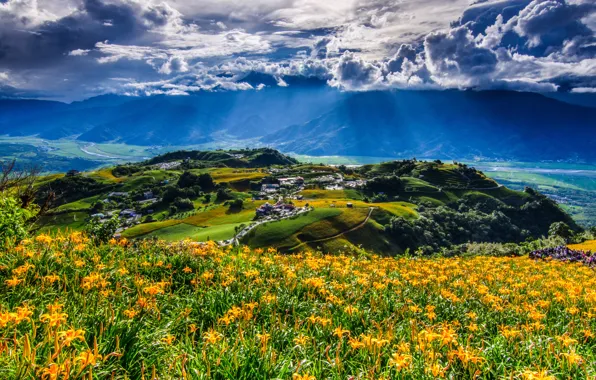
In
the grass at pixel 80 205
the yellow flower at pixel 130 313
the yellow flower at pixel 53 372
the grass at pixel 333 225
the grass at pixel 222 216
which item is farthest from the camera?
the grass at pixel 80 205

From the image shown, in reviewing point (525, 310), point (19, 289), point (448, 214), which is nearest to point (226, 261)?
point (19, 289)

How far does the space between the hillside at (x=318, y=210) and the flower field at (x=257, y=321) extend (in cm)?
5992

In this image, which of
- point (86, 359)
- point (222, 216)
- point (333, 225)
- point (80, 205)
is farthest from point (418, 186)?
point (86, 359)

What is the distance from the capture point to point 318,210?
10925 centimetres

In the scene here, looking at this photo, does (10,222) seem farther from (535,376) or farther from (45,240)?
(535,376)

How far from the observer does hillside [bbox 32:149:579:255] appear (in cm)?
9725

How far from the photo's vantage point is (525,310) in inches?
331

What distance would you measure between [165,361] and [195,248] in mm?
7199

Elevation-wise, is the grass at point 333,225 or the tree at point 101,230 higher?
the tree at point 101,230

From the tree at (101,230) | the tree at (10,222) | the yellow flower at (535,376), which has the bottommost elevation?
the tree at (101,230)

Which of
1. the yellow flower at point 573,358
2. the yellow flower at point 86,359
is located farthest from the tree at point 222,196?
the yellow flower at point 573,358

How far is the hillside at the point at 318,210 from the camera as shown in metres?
97.2

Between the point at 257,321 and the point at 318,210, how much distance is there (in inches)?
4027

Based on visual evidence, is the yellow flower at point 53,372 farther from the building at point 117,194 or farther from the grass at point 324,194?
the building at point 117,194
